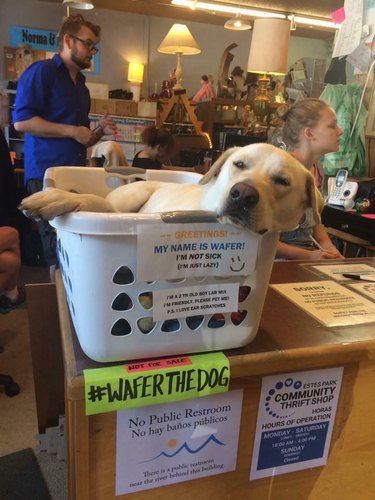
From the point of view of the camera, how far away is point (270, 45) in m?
2.83

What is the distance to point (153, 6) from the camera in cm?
516

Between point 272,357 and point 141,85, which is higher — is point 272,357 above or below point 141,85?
below

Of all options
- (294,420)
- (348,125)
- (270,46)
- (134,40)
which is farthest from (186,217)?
(134,40)

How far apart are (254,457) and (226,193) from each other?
0.48 m

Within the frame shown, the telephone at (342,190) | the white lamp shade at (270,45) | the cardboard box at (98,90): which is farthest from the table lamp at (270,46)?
A: the cardboard box at (98,90)

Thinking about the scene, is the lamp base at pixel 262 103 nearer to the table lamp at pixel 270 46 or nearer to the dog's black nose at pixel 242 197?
the table lamp at pixel 270 46

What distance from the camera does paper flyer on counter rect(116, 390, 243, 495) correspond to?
2.23 ft

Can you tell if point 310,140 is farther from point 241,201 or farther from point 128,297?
point 128,297

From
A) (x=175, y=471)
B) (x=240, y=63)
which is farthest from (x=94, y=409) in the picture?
(x=240, y=63)

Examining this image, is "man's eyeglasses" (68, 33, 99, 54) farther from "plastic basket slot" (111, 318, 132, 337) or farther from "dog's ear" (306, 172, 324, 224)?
"plastic basket slot" (111, 318, 132, 337)

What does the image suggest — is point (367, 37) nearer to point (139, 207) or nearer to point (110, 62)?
point (139, 207)

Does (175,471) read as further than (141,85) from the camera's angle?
No

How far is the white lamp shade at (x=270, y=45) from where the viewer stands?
9.18ft

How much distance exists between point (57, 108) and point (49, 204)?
1.87m
